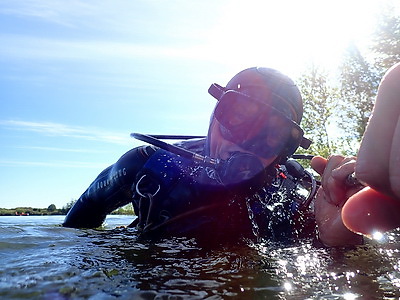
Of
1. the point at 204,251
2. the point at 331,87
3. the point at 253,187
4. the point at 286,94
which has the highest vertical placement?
the point at 331,87

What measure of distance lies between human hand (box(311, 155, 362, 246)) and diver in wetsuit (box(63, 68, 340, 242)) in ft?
2.19

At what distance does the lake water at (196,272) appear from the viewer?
1.39 meters

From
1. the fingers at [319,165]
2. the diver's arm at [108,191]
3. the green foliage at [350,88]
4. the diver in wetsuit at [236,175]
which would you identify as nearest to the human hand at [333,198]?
the fingers at [319,165]

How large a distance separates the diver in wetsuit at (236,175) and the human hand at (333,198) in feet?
2.19

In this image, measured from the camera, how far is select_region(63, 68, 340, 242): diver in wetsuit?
3055 millimetres

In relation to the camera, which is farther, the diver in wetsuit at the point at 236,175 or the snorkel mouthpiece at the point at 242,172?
the diver in wetsuit at the point at 236,175

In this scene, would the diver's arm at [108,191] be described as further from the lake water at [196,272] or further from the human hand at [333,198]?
the human hand at [333,198]

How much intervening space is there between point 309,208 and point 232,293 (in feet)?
7.14

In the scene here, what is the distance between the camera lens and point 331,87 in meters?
19.3

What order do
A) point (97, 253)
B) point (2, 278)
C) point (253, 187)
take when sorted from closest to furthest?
point (2, 278) → point (97, 253) → point (253, 187)

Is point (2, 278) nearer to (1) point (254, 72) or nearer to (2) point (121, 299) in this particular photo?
(2) point (121, 299)

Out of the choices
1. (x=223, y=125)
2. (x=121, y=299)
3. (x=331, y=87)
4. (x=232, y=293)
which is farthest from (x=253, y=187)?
(x=331, y=87)

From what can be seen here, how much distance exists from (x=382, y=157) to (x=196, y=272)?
114 centimetres

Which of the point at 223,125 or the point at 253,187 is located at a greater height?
the point at 223,125
